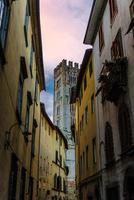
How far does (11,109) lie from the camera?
32.4ft

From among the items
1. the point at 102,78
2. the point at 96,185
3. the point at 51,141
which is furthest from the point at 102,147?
the point at 51,141

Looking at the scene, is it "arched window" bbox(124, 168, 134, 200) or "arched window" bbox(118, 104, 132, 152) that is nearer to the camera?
"arched window" bbox(124, 168, 134, 200)

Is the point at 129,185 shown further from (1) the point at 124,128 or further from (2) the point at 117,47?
(2) the point at 117,47

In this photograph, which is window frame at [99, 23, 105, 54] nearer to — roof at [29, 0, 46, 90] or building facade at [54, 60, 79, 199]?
roof at [29, 0, 46, 90]

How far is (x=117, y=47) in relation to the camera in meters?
13.5

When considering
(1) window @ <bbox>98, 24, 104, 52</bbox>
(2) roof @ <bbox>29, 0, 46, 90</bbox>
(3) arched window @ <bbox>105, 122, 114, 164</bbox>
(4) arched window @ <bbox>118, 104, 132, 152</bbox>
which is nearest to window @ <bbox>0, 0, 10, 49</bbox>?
(4) arched window @ <bbox>118, 104, 132, 152</bbox>

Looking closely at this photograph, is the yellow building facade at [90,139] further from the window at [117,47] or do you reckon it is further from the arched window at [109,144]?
the window at [117,47]

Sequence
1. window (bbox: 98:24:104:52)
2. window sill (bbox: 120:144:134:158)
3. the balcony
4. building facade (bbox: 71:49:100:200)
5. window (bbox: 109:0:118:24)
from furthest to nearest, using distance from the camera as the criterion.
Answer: building facade (bbox: 71:49:100:200) < window (bbox: 98:24:104:52) < window (bbox: 109:0:118:24) < the balcony < window sill (bbox: 120:144:134:158)

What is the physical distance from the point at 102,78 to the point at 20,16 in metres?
4.53

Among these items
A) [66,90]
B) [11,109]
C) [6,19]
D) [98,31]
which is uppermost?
[66,90]

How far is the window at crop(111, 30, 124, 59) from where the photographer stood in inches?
507

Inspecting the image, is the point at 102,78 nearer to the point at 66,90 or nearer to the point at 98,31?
the point at 98,31

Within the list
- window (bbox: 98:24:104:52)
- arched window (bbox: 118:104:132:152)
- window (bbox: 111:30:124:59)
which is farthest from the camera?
window (bbox: 98:24:104:52)

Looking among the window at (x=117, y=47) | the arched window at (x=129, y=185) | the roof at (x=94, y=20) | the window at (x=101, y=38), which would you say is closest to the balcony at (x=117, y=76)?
the window at (x=117, y=47)
